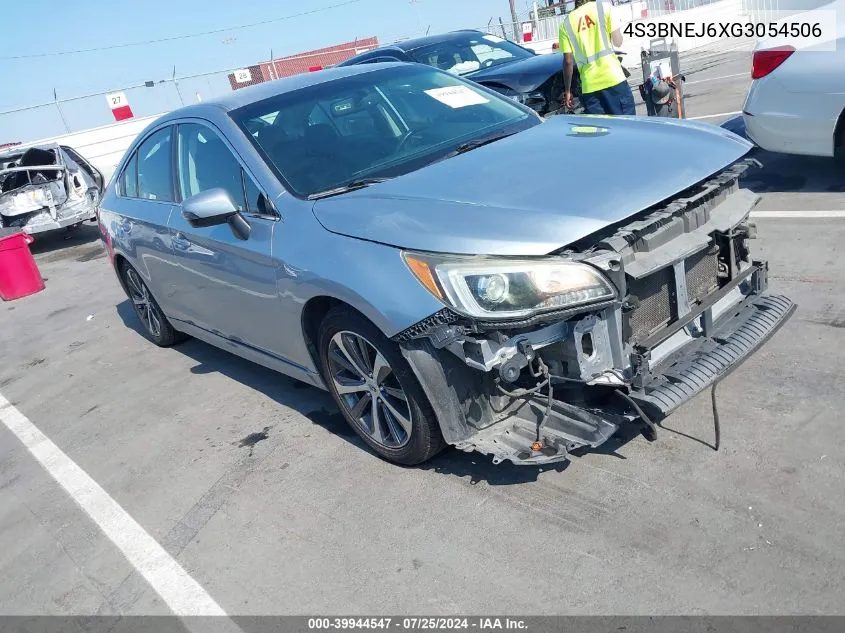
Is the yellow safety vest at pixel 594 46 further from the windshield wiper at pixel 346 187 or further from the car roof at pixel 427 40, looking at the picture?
the windshield wiper at pixel 346 187

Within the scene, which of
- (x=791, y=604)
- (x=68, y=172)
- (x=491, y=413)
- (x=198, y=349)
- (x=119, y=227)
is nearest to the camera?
(x=791, y=604)

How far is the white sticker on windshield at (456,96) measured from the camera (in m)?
4.46

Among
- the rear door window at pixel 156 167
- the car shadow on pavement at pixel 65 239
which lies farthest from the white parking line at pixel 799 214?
the car shadow on pavement at pixel 65 239

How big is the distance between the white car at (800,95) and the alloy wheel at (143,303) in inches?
199

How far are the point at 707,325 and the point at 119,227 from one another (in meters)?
4.29

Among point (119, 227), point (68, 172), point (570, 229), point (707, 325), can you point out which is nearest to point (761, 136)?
point (707, 325)

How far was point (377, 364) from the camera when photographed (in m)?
3.39

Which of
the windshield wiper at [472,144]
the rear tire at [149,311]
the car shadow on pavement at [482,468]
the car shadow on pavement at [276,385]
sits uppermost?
the windshield wiper at [472,144]

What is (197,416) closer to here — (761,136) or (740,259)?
(740,259)

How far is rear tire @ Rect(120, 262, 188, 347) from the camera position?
590cm

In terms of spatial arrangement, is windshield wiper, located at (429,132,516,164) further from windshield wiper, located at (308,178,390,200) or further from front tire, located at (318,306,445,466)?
front tire, located at (318,306,445,466)

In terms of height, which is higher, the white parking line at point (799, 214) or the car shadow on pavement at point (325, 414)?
the white parking line at point (799, 214)

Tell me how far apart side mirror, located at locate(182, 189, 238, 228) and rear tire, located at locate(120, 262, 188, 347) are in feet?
7.26

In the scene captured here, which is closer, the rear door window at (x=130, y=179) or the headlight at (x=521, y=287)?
the headlight at (x=521, y=287)
